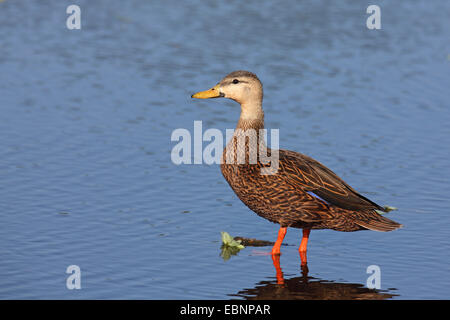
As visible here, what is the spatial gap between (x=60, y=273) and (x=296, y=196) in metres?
2.56

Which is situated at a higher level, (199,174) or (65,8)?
(65,8)

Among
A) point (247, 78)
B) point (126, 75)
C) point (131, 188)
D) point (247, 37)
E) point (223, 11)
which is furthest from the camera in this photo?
point (223, 11)

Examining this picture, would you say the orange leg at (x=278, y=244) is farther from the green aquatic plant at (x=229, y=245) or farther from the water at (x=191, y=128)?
the green aquatic plant at (x=229, y=245)

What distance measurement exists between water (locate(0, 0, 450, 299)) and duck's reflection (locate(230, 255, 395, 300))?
2cm

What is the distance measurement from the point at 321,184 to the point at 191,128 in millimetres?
4458

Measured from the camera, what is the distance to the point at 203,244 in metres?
8.78

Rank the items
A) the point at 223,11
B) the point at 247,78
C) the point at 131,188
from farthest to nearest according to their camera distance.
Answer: the point at 223,11
the point at 131,188
the point at 247,78

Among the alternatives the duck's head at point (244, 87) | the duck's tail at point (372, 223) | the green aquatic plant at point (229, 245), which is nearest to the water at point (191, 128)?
the green aquatic plant at point (229, 245)

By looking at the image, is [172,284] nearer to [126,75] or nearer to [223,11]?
[126,75]

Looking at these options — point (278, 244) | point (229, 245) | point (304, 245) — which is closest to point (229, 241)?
point (229, 245)

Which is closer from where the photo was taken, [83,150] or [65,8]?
[83,150]

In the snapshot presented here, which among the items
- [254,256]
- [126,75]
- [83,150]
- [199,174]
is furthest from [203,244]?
[126,75]

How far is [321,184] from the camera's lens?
8633 mm

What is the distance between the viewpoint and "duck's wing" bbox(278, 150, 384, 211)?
8562 mm
